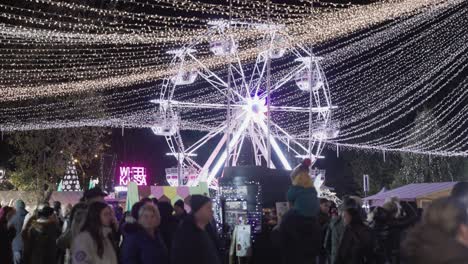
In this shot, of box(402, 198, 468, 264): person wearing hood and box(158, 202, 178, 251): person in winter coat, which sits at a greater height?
box(158, 202, 178, 251): person in winter coat

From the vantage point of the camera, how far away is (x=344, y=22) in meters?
17.4

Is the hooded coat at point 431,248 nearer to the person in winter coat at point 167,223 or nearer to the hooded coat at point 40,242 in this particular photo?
the person in winter coat at point 167,223

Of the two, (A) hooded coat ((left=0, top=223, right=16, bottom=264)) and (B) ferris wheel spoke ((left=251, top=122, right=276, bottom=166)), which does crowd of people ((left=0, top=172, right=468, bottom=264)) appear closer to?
(A) hooded coat ((left=0, top=223, right=16, bottom=264))

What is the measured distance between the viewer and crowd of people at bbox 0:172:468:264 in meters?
2.98

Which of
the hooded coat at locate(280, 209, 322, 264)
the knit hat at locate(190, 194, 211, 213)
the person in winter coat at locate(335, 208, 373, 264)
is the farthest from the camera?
the person in winter coat at locate(335, 208, 373, 264)

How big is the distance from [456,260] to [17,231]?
9.24 meters

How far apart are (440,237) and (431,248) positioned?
0.07 metres

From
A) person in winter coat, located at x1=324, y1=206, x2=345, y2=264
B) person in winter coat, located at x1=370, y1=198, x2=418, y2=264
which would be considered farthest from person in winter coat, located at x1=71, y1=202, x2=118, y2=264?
person in winter coat, located at x1=370, y1=198, x2=418, y2=264

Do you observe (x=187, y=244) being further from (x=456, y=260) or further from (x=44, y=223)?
(x=44, y=223)

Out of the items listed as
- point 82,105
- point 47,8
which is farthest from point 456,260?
point 82,105

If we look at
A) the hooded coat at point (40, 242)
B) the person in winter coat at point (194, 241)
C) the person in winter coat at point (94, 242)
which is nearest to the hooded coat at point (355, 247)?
the person in winter coat at point (194, 241)

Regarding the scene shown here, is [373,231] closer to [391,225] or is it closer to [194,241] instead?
[391,225]

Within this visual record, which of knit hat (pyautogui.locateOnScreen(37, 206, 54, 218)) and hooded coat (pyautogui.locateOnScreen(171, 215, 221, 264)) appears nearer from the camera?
hooded coat (pyautogui.locateOnScreen(171, 215, 221, 264))

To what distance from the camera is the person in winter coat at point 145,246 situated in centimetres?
576
